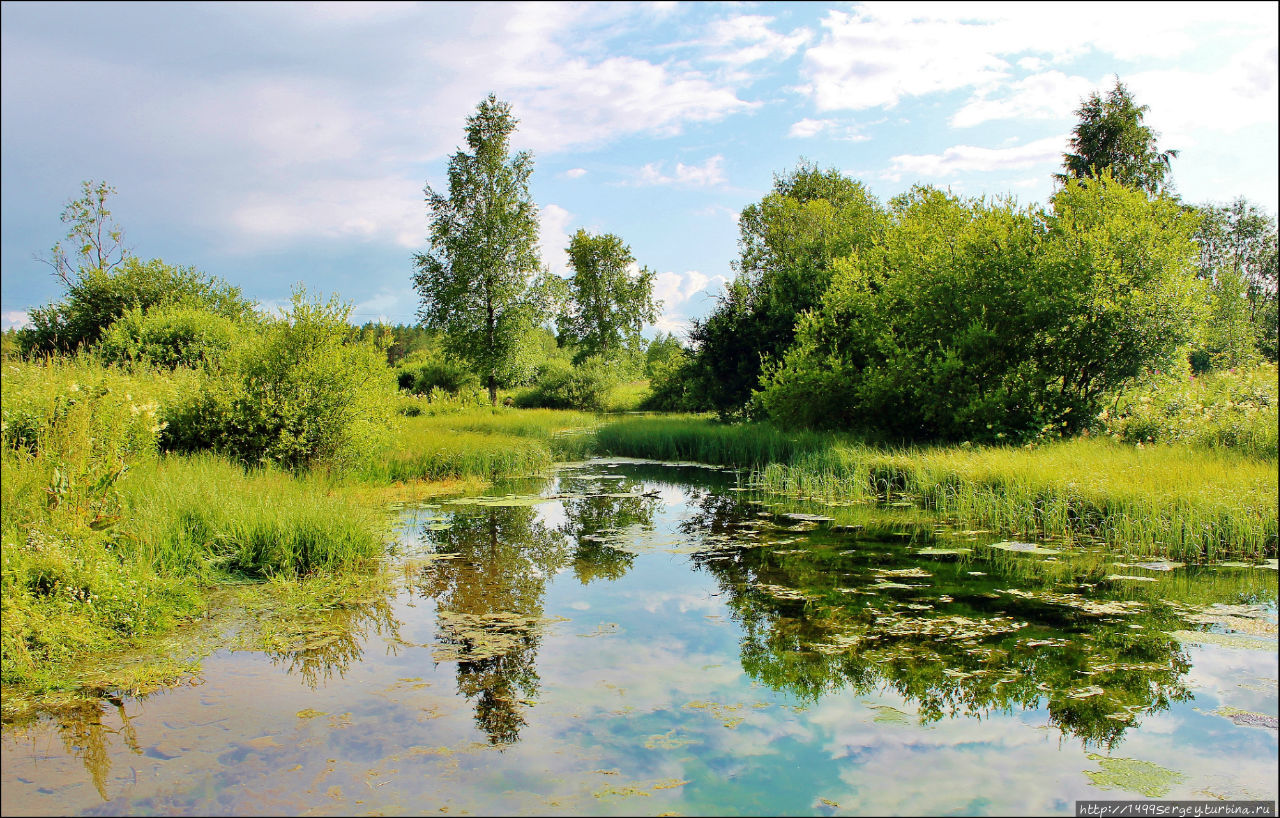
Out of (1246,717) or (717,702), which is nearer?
(1246,717)

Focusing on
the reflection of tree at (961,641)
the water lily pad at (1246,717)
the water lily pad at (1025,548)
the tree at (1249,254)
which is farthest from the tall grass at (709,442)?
the tree at (1249,254)

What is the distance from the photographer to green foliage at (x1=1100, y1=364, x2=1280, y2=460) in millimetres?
11195

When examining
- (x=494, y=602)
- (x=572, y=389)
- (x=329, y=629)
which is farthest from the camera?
(x=572, y=389)

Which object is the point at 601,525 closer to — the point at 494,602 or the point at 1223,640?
the point at 494,602

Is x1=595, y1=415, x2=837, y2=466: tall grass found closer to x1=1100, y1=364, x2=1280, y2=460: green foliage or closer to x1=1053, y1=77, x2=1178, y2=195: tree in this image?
x1=1100, y1=364, x2=1280, y2=460: green foliage

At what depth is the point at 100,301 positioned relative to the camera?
2344 centimetres

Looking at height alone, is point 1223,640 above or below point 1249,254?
below

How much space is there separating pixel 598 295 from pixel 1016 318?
3515cm

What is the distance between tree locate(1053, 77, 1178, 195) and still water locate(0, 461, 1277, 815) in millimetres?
29255

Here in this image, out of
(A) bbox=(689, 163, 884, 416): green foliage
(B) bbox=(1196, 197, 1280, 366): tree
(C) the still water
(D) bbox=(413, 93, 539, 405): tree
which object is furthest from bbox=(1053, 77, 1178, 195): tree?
(C) the still water

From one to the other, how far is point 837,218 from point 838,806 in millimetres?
A: 29305

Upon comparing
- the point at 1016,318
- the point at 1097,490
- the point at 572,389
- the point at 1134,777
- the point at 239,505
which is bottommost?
the point at 1134,777

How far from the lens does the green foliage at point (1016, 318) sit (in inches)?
536

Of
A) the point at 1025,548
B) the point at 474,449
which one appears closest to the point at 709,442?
the point at 474,449
